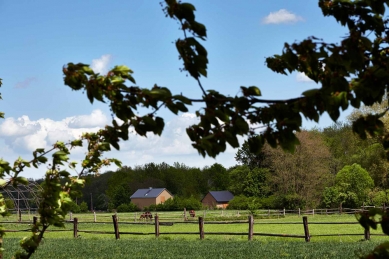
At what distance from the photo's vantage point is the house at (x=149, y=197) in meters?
83.8

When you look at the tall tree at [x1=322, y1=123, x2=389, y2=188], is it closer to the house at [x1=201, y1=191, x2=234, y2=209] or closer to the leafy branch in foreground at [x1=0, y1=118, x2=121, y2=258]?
the house at [x1=201, y1=191, x2=234, y2=209]

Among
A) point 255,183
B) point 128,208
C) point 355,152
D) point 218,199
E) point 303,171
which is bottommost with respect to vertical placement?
point 128,208

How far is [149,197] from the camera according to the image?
3307 inches

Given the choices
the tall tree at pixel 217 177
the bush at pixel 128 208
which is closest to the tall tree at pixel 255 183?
the bush at pixel 128 208

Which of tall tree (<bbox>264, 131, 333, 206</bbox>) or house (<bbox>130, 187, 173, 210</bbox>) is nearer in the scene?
tall tree (<bbox>264, 131, 333, 206</bbox>)

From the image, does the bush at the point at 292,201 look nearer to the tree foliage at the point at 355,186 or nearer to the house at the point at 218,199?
the tree foliage at the point at 355,186

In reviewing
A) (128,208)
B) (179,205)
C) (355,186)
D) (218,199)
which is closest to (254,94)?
(355,186)

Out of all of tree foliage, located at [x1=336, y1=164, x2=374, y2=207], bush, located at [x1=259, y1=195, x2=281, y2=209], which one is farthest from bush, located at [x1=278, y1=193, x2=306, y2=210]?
tree foliage, located at [x1=336, y1=164, x2=374, y2=207]

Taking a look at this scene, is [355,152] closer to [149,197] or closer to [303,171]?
[303,171]

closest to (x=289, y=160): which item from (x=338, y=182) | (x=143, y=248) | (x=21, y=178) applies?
(x=338, y=182)

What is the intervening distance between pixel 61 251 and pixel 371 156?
44.9 meters

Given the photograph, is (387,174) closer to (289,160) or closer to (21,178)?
(289,160)

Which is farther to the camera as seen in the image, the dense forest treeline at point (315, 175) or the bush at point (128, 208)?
the bush at point (128, 208)

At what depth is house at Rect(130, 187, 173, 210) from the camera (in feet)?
275
